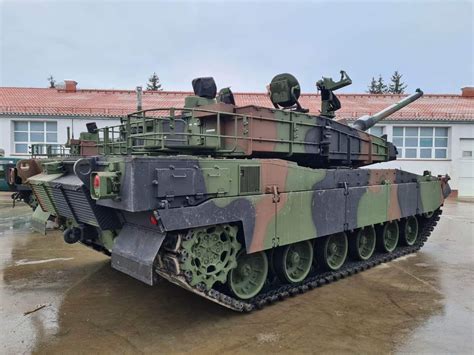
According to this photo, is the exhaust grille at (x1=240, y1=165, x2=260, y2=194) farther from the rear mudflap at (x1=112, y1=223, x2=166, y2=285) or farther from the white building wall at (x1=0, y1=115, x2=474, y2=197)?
the white building wall at (x1=0, y1=115, x2=474, y2=197)

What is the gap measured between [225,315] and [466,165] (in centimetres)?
2438

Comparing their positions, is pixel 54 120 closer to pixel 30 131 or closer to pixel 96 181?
pixel 30 131

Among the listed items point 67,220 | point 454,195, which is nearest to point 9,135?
point 67,220

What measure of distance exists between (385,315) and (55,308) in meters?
4.56

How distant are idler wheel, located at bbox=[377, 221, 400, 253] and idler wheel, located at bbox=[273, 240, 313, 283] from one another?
274 centimetres

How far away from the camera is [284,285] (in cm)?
671

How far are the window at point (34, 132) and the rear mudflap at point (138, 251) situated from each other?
2122cm

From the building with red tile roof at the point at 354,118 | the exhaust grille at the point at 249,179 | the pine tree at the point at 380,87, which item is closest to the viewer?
the exhaust grille at the point at 249,179

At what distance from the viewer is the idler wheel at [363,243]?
27.5 feet

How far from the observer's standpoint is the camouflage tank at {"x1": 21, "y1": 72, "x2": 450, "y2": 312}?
4914mm

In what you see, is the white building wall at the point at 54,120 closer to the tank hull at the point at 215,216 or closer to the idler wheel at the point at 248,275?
the tank hull at the point at 215,216

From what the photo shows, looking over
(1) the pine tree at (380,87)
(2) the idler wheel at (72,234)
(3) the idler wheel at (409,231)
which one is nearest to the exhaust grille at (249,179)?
(2) the idler wheel at (72,234)

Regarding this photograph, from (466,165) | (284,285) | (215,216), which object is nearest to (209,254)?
(215,216)

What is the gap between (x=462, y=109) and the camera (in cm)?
2698
